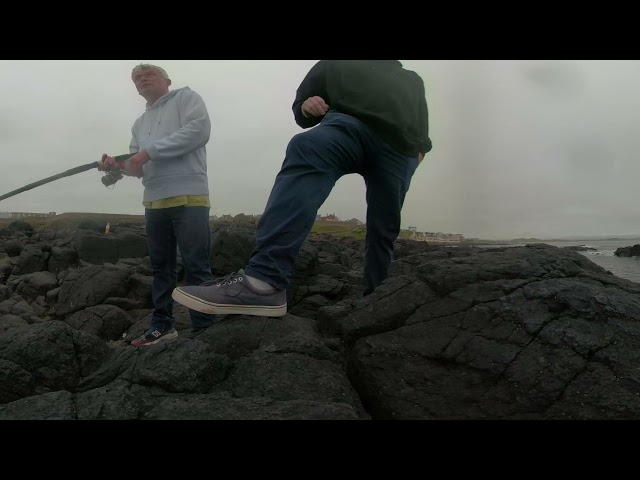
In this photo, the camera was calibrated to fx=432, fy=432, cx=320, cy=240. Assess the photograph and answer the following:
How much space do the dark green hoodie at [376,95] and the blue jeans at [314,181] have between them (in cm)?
7

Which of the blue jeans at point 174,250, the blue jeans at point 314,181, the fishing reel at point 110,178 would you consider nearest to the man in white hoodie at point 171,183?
the blue jeans at point 174,250

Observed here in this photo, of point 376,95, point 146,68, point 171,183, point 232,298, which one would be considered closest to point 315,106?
point 376,95

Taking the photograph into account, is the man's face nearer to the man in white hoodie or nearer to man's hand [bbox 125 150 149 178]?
the man in white hoodie

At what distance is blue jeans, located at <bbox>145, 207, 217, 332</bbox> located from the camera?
13.0 feet

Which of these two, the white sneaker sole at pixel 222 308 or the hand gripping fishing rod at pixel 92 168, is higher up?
the hand gripping fishing rod at pixel 92 168

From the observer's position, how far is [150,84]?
432 centimetres

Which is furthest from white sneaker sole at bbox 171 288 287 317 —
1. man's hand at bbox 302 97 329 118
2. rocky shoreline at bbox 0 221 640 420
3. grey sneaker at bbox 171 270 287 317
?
man's hand at bbox 302 97 329 118

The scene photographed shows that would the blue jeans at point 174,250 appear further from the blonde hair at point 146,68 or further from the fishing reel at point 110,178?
the blonde hair at point 146,68

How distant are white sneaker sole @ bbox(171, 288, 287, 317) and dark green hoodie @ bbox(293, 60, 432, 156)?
4.51 feet

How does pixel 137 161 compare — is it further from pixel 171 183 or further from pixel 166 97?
pixel 166 97

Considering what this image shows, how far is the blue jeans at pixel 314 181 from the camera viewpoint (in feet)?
8.63

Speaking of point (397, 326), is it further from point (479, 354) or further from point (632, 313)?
point (632, 313)

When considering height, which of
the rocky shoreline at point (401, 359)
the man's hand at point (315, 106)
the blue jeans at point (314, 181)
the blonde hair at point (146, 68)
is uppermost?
the blonde hair at point (146, 68)

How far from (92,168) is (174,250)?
1.18 meters
